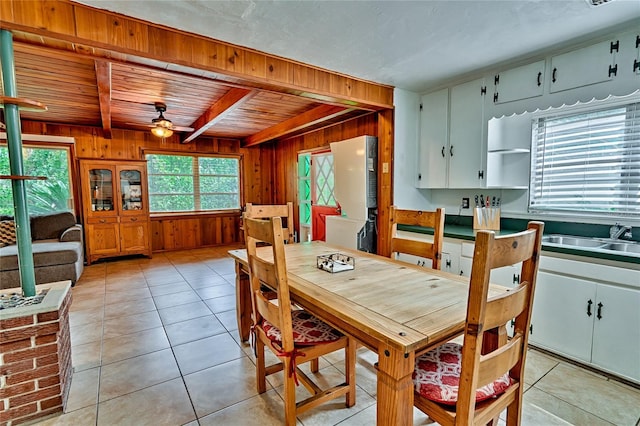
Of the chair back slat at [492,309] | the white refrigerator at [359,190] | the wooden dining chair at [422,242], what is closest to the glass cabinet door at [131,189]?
the white refrigerator at [359,190]

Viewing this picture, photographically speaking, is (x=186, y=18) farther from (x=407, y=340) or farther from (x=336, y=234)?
(x=336, y=234)

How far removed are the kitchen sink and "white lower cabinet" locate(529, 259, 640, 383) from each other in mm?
258

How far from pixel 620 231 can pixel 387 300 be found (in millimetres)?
2175

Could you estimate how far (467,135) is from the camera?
3.03m

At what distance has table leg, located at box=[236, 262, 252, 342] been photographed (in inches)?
91.0

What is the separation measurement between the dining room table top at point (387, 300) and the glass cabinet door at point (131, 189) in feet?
15.4

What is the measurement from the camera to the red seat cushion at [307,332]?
1554 millimetres

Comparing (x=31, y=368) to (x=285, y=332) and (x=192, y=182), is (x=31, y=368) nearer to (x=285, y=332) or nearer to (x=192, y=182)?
(x=285, y=332)

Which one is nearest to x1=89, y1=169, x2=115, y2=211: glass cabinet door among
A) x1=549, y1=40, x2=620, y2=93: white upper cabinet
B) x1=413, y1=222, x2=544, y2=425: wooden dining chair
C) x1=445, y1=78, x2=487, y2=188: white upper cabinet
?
x1=445, y1=78, x2=487, y2=188: white upper cabinet

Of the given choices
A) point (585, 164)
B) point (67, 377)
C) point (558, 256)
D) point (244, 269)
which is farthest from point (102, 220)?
point (585, 164)

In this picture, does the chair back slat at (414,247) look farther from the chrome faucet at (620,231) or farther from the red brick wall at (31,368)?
the red brick wall at (31,368)

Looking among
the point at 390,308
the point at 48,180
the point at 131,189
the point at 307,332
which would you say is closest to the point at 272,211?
the point at 307,332

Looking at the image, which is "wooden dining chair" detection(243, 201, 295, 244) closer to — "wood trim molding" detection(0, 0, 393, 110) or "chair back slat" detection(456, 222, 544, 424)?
"wood trim molding" detection(0, 0, 393, 110)

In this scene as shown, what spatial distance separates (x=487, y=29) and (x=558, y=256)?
5.46 feet
